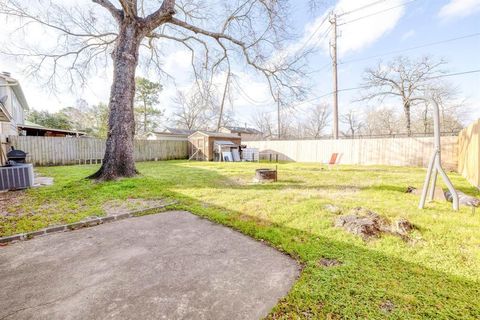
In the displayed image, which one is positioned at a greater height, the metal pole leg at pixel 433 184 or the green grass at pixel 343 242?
the metal pole leg at pixel 433 184

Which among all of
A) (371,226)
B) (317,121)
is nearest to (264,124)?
(317,121)

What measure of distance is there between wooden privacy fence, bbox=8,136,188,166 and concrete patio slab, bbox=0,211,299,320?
11160 millimetres

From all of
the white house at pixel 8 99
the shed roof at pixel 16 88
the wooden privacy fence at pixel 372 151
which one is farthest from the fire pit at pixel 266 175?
the shed roof at pixel 16 88

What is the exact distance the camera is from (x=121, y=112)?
614 centimetres

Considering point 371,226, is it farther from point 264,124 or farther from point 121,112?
point 264,124

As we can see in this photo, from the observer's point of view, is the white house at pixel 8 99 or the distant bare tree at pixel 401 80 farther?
the distant bare tree at pixel 401 80

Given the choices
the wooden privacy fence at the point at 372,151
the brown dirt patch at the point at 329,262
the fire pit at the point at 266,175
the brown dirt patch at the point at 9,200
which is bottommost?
the brown dirt patch at the point at 329,262

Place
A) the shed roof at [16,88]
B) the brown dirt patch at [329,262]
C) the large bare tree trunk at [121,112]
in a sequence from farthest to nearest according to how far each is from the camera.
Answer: the shed roof at [16,88] < the large bare tree trunk at [121,112] < the brown dirt patch at [329,262]

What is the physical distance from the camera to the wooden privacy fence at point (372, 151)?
9.57 meters

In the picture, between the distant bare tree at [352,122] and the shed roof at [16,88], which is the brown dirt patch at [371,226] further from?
the distant bare tree at [352,122]

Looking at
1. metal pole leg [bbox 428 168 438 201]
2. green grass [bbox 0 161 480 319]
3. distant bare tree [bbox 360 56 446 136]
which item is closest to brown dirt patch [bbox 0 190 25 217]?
green grass [bbox 0 161 480 319]

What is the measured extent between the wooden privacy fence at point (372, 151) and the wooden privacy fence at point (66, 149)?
30.9 ft

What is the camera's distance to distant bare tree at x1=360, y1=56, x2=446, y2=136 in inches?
719

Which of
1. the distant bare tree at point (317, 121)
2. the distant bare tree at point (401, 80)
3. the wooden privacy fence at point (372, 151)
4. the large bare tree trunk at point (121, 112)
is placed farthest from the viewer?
the distant bare tree at point (317, 121)
